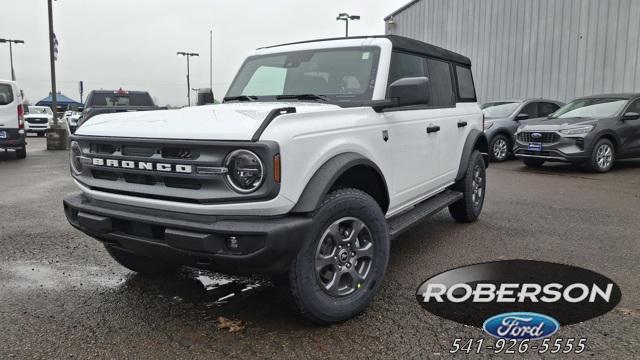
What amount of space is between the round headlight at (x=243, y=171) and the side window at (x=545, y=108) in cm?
1242

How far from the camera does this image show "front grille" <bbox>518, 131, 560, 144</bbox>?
10516mm

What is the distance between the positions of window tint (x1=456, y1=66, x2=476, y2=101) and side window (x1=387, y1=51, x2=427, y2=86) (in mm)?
1012

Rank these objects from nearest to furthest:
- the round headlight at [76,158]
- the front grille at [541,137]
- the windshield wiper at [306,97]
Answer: the round headlight at [76,158] < the windshield wiper at [306,97] < the front grille at [541,137]

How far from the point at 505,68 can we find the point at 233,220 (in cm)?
1826

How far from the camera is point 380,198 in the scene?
3643mm

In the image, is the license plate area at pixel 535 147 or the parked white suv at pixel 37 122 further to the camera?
the parked white suv at pixel 37 122

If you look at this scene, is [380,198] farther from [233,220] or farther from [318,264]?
[233,220]

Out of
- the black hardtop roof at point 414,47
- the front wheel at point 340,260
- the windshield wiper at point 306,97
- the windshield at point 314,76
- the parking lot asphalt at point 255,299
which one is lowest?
the parking lot asphalt at point 255,299

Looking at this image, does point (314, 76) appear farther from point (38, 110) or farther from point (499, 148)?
point (38, 110)

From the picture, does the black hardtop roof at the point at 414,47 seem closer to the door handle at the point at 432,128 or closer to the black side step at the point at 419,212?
the door handle at the point at 432,128

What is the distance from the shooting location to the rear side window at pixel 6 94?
12617 mm

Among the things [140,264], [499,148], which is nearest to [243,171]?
[140,264]

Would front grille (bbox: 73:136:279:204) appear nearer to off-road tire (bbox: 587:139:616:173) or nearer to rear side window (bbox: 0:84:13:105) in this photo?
off-road tire (bbox: 587:139:616:173)

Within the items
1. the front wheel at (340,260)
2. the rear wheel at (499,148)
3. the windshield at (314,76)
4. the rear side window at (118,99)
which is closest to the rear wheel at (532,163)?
the rear wheel at (499,148)
